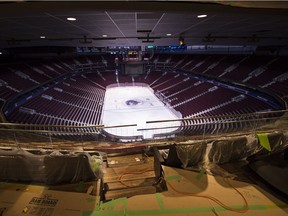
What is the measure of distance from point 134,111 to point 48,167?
12.2 metres

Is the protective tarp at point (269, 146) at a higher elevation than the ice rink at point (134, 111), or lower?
higher

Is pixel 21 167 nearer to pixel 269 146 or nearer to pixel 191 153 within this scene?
pixel 191 153

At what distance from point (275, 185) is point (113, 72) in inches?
964

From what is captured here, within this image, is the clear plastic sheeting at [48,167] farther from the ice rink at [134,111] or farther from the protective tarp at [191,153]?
the ice rink at [134,111]

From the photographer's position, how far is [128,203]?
2.61m

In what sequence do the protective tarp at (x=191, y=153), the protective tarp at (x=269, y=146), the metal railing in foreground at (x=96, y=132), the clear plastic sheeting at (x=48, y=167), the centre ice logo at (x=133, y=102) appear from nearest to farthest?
the clear plastic sheeting at (x=48, y=167) → the protective tarp at (x=191, y=153) → the protective tarp at (x=269, y=146) → the metal railing in foreground at (x=96, y=132) → the centre ice logo at (x=133, y=102)

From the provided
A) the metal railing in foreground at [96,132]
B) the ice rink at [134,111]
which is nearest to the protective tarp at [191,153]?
the metal railing in foreground at [96,132]

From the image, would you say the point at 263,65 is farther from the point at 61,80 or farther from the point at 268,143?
the point at 61,80

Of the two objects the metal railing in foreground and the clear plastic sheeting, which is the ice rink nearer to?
the metal railing in foreground

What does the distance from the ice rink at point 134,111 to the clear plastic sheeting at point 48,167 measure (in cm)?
758

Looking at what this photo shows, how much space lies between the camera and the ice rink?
11.9 metres

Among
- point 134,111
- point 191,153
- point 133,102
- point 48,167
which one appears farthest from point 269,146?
point 133,102

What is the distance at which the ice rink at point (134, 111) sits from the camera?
1189cm

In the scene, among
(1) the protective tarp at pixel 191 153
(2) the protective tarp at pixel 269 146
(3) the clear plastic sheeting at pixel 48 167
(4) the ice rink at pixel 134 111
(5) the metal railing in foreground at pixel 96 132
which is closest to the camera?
(3) the clear plastic sheeting at pixel 48 167
